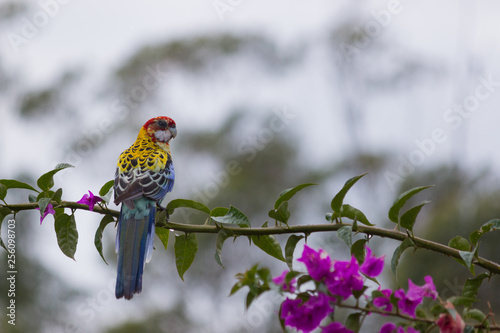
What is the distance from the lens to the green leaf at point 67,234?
1479 millimetres

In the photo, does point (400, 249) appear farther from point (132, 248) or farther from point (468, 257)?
point (132, 248)

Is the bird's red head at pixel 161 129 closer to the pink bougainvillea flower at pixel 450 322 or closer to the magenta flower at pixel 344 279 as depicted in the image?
the magenta flower at pixel 344 279

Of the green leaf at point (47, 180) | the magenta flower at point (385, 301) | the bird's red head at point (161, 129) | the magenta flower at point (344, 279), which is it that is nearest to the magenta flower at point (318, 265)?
the magenta flower at point (344, 279)

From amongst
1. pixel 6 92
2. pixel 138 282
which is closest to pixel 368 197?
pixel 6 92

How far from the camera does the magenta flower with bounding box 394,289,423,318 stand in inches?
48.3

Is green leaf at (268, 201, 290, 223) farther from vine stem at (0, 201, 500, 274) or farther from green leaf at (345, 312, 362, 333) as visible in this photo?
green leaf at (345, 312, 362, 333)

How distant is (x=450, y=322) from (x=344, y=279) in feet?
0.66

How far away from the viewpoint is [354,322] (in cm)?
125

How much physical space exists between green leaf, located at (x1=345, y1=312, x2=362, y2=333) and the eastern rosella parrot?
0.58 metres

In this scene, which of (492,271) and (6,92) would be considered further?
(6,92)

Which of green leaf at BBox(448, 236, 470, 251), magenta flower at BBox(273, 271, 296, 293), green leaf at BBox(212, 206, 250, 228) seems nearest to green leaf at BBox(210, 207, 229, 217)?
green leaf at BBox(212, 206, 250, 228)

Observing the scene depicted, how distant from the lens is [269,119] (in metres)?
17.1

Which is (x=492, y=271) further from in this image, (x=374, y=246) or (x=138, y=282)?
(x=374, y=246)

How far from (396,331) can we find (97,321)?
1551cm
